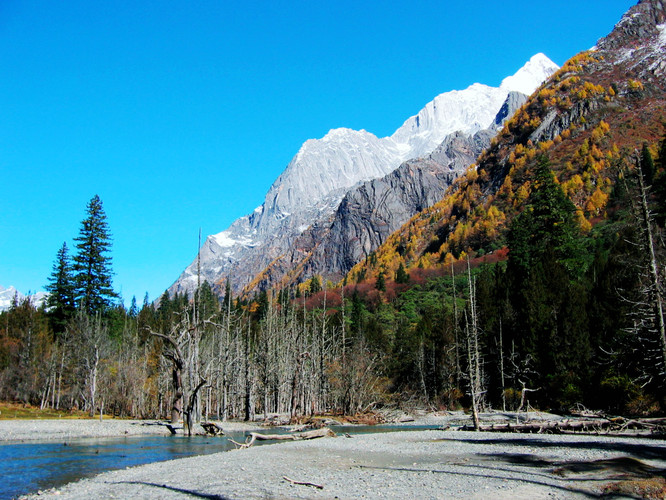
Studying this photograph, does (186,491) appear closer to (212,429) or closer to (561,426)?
(212,429)

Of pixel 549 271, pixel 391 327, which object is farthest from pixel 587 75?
pixel 549 271

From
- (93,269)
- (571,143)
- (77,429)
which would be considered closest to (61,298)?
(93,269)

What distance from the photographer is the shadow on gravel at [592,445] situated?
16216 mm

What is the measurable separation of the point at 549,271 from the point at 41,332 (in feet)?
175

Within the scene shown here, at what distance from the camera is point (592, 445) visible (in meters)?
18.8

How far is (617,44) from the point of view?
190 metres

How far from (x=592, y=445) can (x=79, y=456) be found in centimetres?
2026

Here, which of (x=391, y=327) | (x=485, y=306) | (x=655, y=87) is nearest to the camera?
(x=485, y=306)

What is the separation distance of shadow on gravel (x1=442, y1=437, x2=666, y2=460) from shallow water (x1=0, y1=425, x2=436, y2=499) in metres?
12.6

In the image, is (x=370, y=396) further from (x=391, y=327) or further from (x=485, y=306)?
(x=391, y=327)

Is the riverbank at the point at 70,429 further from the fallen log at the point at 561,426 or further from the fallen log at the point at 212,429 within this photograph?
the fallen log at the point at 561,426

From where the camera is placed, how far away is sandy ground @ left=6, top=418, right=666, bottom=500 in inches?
434

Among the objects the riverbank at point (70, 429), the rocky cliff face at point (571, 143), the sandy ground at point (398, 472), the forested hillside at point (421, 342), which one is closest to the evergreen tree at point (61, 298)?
the forested hillside at point (421, 342)

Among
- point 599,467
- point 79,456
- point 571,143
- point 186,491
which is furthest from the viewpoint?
point 571,143
